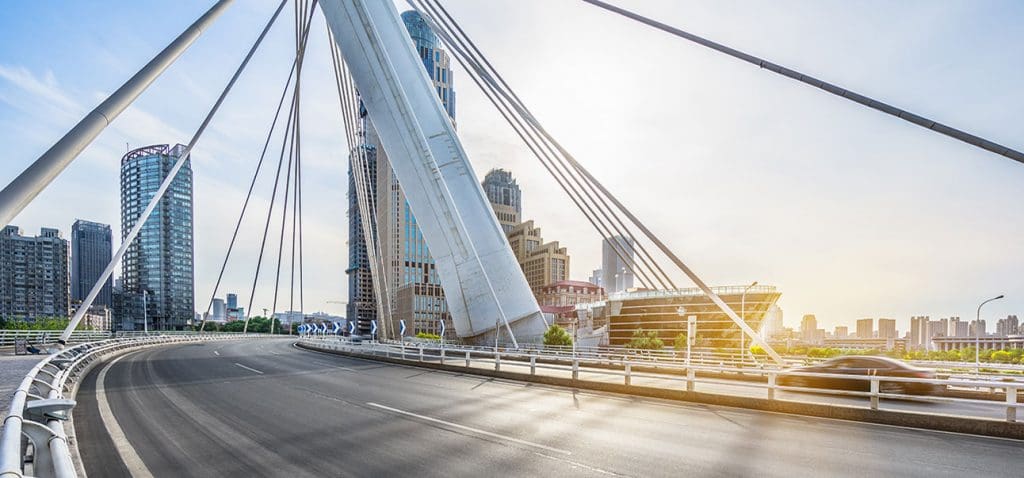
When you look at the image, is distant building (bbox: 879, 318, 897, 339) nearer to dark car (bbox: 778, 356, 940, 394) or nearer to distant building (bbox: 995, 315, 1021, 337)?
distant building (bbox: 995, 315, 1021, 337)

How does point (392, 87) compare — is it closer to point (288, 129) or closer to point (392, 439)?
point (288, 129)

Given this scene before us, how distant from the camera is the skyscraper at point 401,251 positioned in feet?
426

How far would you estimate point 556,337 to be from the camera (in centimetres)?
3478

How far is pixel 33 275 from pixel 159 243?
22.9 metres

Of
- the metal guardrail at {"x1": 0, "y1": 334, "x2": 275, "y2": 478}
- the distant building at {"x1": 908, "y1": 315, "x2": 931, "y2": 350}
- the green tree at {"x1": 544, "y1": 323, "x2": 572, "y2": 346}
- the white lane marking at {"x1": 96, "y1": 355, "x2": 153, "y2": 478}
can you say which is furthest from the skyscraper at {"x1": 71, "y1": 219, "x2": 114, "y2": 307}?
the distant building at {"x1": 908, "y1": 315, "x2": 931, "y2": 350}

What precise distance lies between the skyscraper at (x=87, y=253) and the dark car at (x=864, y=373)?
660ft

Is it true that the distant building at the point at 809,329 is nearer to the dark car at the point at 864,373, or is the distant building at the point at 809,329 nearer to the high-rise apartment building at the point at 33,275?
the dark car at the point at 864,373

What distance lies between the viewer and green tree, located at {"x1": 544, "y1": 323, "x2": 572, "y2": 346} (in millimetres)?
34375

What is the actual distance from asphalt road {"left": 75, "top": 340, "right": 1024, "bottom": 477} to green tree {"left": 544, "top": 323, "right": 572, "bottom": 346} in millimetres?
20053

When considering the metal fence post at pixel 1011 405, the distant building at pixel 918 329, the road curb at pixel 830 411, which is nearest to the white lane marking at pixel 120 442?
the road curb at pixel 830 411

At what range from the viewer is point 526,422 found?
10.5 meters

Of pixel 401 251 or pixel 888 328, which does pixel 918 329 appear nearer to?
pixel 888 328

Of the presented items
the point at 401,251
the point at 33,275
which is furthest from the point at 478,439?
the point at 33,275

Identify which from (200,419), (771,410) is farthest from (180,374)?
(771,410)
